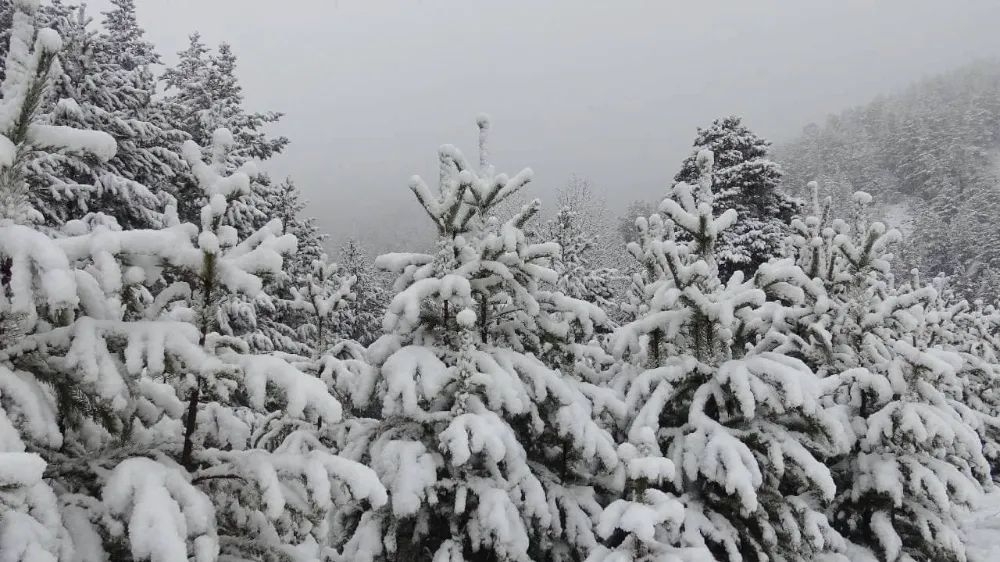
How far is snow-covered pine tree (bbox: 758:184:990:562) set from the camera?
5133 millimetres

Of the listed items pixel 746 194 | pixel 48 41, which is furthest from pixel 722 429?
pixel 746 194

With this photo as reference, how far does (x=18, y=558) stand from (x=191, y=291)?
1468mm

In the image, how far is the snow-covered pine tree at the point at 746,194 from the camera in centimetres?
2061

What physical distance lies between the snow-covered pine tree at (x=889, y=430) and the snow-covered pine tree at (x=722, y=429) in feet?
1.71

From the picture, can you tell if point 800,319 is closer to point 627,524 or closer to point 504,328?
point 504,328

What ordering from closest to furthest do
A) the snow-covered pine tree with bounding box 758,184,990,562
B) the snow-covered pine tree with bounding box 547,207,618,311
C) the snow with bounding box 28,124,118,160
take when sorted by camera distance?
the snow with bounding box 28,124,118,160, the snow-covered pine tree with bounding box 758,184,990,562, the snow-covered pine tree with bounding box 547,207,618,311

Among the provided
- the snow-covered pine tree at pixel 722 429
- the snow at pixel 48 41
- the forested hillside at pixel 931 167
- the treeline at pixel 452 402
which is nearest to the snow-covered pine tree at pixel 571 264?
the treeline at pixel 452 402

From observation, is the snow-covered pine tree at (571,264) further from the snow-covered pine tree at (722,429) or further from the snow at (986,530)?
the snow-covered pine tree at (722,429)

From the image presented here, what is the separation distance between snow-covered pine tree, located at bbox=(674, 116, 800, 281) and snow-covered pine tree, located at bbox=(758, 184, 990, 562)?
14.3 m

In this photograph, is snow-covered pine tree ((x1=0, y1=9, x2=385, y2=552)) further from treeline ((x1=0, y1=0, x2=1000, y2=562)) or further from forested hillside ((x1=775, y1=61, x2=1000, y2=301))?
forested hillside ((x1=775, y1=61, x2=1000, y2=301))

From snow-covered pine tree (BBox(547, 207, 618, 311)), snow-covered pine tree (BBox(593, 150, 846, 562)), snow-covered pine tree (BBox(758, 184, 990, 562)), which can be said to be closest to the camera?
snow-covered pine tree (BBox(593, 150, 846, 562))

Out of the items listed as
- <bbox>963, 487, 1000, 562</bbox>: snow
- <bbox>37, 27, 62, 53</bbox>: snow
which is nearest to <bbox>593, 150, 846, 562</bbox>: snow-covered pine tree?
<bbox>37, 27, 62, 53</bbox>: snow

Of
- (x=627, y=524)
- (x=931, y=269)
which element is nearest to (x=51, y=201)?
(x=627, y=524)

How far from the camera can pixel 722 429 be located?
15.0 ft
